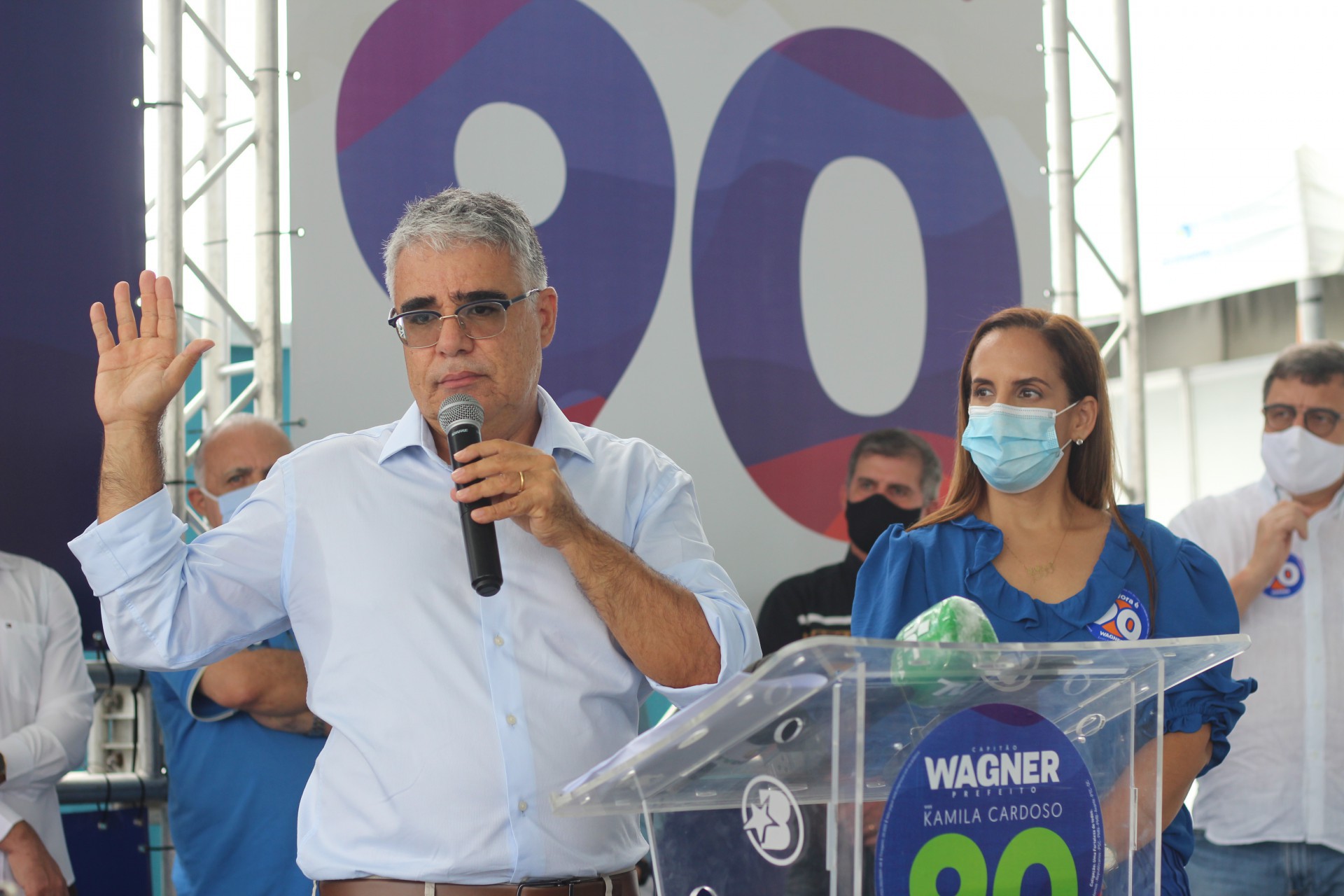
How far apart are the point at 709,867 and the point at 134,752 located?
257 cm

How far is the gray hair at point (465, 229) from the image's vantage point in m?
1.85

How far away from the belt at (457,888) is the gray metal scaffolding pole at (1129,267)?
12.0ft

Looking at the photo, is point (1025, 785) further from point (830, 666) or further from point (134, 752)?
point (134, 752)

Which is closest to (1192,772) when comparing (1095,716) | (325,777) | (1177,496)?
(1095,716)

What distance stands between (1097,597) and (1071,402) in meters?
0.39

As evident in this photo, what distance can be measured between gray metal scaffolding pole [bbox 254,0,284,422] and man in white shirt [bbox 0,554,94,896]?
2.42 feet

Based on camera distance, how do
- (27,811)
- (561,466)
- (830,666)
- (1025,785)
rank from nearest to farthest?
(830,666) → (1025,785) → (561,466) → (27,811)

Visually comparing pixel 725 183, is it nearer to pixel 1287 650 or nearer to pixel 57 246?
pixel 57 246

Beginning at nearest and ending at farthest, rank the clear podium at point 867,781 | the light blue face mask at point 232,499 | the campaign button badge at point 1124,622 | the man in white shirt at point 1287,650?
the clear podium at point 867,781 → the campaign button badge at point 1124,622 → the man in white shirt at point 1287,650 → the light blue face mask at point 232,499

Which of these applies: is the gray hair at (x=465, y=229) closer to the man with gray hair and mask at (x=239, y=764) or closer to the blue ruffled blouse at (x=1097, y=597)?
the blue ruffled blouse at (x=1097, y=597)

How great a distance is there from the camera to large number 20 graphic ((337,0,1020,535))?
3645 millimetres

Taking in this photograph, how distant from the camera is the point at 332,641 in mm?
1795

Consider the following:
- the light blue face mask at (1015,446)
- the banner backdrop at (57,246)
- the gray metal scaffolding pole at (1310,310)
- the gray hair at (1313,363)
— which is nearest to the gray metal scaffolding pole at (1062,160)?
the gray metal scaffolding pole at (1310,310)

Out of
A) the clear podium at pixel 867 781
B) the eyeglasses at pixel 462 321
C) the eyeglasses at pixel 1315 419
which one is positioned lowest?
the clear podium at pixel 867 781
